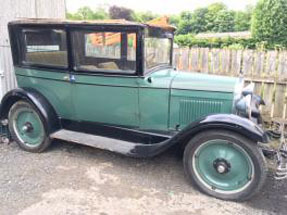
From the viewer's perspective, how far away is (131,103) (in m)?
3.44

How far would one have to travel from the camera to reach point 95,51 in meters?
3.49

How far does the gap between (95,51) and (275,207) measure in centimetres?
260

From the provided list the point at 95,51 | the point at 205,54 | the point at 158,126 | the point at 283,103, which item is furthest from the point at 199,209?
the point at 205,54

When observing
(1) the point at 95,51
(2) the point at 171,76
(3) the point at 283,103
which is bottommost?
(3) the point at 283,103

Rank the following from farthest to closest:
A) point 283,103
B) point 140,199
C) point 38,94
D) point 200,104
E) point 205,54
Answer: point 205,54
point 283,103
point 38,94
point 200,104
point 140,199

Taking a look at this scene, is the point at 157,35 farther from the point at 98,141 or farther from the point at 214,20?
the point at 214,20

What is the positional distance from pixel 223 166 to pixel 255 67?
349 centimetres

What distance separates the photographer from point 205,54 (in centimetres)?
634

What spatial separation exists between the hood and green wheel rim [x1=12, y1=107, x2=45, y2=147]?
6.31 ft

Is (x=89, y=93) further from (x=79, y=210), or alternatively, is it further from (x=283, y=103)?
(x=283, y=103)

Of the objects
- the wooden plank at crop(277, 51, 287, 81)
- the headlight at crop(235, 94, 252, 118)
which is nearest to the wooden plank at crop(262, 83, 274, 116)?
the wooden plank at crop(277, 51, 287, 81)

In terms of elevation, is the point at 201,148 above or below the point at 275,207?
above

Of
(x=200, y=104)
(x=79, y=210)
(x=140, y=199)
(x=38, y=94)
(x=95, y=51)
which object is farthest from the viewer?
(x=38, y=94)

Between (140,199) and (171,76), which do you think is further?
(171,76)
